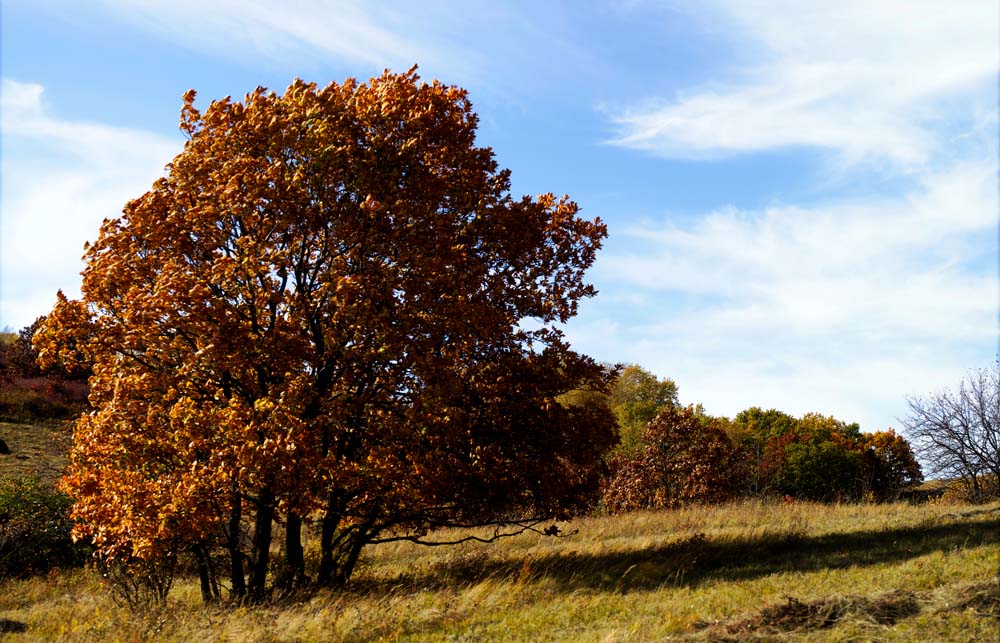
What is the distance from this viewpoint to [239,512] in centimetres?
1385

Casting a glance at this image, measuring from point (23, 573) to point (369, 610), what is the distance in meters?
15.0

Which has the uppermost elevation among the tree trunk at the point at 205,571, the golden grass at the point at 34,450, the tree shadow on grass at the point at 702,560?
the golden grass at the point at 34,450

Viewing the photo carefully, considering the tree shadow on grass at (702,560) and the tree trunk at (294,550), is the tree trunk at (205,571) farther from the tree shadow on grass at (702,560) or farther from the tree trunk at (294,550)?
the tree shadow on grass at (702,560)

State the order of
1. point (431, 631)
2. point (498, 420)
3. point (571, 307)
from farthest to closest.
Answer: point (571, 307)
point (498, 420)
point (431, 631)

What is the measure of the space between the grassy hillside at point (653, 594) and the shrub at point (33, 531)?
2156 mm

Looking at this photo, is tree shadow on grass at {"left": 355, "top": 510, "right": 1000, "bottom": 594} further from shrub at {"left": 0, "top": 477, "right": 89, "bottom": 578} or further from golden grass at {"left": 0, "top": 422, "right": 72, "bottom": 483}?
golden grass at {"left": 0, "top": 422, "right": 72, "bottom": 483}

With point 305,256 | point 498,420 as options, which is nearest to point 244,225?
point 305,256

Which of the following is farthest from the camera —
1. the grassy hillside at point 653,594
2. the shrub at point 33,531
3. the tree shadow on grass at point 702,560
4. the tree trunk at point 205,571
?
the shrub at point 33,531

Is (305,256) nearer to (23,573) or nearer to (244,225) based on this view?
(244,225)

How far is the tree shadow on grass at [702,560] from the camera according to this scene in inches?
543

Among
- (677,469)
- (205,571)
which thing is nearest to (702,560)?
(205,571)

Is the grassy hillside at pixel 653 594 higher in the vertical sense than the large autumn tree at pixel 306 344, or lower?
lower

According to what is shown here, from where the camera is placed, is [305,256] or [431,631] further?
[305,256]

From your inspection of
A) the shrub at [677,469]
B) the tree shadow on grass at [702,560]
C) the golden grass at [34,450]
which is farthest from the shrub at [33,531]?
the shrub at [677,469]
